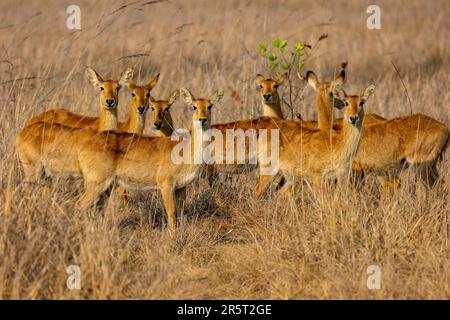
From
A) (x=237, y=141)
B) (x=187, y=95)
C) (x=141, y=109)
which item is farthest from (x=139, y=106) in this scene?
(x=237, y=141)

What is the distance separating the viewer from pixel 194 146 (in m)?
7.42

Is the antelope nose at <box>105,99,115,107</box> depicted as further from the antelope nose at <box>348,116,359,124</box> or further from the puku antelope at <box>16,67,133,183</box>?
the antelope nose at <box>348,116,359,124</box>

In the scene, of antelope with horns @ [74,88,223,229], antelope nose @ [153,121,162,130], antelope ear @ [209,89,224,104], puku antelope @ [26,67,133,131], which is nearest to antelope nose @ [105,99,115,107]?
puku antelope @ [26,67,133,131]

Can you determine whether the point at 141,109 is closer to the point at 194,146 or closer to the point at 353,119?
the point at 194,146

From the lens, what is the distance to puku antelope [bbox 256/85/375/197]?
744 cm

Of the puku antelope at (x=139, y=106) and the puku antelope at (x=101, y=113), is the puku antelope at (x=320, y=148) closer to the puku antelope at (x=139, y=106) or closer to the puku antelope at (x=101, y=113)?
the puku antelope at (x=139, y=106)

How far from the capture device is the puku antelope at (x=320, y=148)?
7.44 m

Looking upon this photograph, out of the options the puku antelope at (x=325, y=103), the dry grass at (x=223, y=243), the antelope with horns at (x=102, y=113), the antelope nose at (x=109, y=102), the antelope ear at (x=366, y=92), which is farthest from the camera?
the puku antelope at (x=325, y=103)

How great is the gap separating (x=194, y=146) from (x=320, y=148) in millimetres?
1224

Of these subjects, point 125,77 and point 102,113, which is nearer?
point 102,113

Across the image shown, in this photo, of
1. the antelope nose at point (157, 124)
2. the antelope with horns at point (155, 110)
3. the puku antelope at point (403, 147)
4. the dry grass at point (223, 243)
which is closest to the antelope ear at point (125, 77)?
the antelope with horns at point (155, 110)
